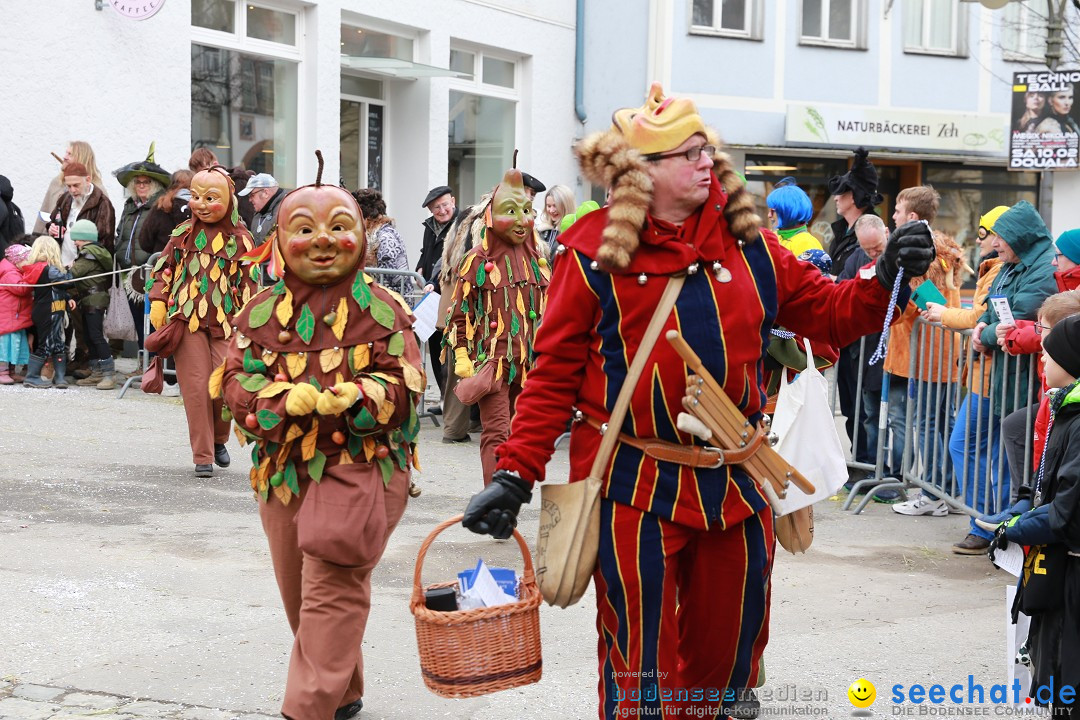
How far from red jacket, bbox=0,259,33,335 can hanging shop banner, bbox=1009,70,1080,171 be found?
8.55 m

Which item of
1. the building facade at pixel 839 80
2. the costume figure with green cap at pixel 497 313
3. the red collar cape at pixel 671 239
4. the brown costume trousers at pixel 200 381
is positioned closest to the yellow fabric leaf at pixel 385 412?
the red collar cape at pixel 671 239

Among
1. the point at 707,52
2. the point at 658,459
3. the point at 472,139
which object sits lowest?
the point at 658,459

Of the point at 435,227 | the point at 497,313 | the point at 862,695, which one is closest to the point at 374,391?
the point at 862,695

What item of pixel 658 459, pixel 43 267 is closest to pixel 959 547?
pixel 658 459

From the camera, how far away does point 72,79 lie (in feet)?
43.4

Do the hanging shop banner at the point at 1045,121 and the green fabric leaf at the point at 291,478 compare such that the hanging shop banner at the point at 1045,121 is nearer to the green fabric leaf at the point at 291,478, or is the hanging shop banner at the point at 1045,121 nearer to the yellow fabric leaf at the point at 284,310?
the yellow fabric leaf at the point at 284,310

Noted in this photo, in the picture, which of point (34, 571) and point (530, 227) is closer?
point (34, 571)

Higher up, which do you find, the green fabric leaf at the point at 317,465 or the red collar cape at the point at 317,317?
the red collar cape at the point at 317,317

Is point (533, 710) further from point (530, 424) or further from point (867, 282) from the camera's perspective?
point (867, 282)

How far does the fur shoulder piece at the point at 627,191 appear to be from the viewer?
3645 millimetres

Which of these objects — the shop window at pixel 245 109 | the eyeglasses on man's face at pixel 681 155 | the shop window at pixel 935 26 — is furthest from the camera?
the shop window at pixel 935 26

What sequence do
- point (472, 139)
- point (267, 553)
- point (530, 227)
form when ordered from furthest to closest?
point (472, 139), point (530, 227), point (267, 553)

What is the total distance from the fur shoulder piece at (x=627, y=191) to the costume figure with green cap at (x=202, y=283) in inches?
192

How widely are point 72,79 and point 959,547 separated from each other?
31.8 feet
